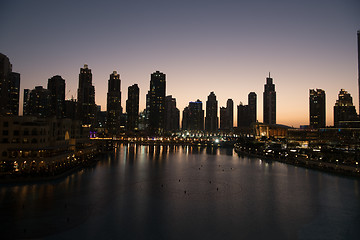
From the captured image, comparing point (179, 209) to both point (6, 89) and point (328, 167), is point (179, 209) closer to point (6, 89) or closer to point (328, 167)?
point (328, 167)

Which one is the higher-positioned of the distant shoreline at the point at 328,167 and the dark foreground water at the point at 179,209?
the distant shoreline at the point at 328,167

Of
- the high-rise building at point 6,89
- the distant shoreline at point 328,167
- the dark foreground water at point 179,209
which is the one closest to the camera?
the dark foreground water at point 179,209

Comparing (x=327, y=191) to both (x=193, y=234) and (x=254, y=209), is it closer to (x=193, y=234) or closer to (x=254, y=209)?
(x=254, y=209)

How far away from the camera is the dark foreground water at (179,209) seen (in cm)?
1891

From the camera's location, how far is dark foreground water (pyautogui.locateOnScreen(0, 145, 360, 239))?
18.9m

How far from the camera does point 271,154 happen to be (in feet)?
249

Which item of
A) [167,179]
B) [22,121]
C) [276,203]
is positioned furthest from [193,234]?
[22,121]

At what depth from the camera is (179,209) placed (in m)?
24.4

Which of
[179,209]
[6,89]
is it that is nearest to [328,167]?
[179,209]

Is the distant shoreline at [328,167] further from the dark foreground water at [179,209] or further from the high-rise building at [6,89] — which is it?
the high-rise building at [6,89]

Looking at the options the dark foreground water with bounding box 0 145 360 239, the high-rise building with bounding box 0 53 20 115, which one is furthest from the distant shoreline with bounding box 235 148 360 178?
the high-rise building with bounding box 0 53 20 115

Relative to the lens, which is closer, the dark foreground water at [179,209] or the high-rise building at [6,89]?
the dark foreground water at [179,209]

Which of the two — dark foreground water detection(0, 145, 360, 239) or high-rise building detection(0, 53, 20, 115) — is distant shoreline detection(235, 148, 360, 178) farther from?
high-rise building detection(0, 53, 20, 115)

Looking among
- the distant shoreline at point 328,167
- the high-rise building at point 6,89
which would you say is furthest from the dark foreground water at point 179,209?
the high-rise building at point 6,89
